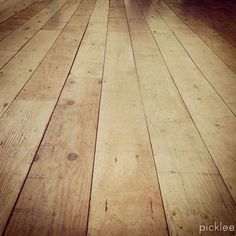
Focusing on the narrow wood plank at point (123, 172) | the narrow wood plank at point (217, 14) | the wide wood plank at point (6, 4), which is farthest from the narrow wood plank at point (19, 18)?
the narrow wood plank at point (217, 14)

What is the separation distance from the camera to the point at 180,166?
2.67 feet

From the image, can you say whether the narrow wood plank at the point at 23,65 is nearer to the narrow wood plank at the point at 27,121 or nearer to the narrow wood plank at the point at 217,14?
the narrow wood plank at the point at 27,121

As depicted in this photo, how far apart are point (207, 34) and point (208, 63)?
0.60m

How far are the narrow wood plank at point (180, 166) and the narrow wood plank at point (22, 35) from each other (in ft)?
2.85

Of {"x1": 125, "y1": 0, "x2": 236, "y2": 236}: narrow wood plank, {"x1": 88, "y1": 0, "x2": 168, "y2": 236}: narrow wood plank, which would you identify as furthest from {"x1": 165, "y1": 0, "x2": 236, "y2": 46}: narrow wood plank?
{"x1": 88, "y1": 0, "x2": 168, "y2": 236}: narrow wood plank

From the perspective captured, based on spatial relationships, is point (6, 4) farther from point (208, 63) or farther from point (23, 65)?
point (208, 63)

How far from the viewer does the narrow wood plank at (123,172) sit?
65cm

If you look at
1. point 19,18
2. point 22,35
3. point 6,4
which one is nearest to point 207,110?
point 22,35

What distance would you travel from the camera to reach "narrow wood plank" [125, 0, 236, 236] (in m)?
0.67

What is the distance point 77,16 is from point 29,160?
6.09 ft

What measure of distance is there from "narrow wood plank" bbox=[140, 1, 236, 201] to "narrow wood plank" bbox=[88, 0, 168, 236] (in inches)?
9.5

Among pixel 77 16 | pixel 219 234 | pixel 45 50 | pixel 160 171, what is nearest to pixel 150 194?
pixel 160 171

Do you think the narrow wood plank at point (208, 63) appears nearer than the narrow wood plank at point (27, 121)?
No

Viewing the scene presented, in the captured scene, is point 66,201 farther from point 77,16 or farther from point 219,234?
point 77,16
